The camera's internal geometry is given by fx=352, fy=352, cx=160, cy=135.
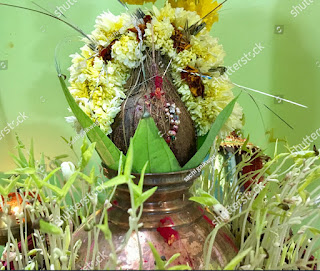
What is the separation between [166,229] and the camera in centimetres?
72

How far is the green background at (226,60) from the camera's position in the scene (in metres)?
1.20

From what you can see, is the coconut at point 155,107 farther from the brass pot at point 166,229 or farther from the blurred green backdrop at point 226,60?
the blurred green backdrop at point 226,60

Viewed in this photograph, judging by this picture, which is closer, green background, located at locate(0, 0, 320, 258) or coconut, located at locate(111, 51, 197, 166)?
coconut, located at locate(111, 51, 197, 166)

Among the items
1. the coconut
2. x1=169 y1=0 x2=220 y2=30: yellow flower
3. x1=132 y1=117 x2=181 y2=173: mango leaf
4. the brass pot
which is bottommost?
the brass pot

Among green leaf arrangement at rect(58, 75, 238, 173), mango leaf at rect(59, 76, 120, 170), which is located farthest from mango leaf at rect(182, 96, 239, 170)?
mango leaf at rect(59, 76, 120, 170)

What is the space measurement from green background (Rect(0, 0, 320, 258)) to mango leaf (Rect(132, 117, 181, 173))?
1.98ft

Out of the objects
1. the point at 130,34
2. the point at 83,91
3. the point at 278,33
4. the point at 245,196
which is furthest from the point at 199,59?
the point at 278,33

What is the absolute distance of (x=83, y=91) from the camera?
810mm

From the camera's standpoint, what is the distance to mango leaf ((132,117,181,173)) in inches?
27.6

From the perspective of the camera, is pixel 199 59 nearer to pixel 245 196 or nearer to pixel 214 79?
pixel 214 79

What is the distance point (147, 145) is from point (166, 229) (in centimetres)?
18

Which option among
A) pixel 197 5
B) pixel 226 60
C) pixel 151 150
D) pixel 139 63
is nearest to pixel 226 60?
pixel 226 60

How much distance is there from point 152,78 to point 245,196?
0.40m

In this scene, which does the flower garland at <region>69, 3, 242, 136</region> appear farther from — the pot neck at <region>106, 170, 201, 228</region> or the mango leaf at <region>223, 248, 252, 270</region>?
the mango leaf at <region>223, 248, 252, 270</region>
